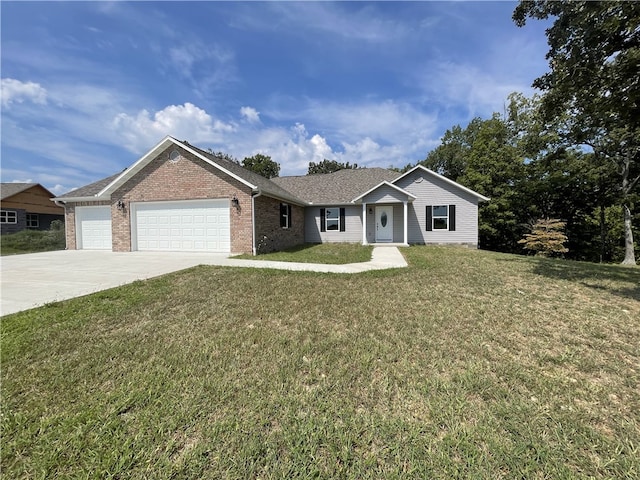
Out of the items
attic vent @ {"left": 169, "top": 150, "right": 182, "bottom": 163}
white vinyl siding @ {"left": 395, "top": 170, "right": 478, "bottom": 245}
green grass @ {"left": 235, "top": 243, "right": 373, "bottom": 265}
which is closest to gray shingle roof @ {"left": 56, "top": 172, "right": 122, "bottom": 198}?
attic vent @ {"left": 169, "top": 150, "right": 182, "bottom": 163}

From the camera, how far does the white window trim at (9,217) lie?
2439 cm

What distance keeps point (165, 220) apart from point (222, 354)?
11.5 m

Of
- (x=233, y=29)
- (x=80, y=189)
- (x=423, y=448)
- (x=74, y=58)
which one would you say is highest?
(x=233, y=29)

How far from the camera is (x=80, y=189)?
15641mm

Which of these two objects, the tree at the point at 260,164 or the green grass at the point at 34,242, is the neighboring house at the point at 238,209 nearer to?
the green grass at the point at 34,242

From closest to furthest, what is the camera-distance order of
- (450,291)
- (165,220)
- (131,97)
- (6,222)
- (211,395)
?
1. (211,395)
2. (450,291)
3. (131,97)
4. (165,220)
5. (6,222)

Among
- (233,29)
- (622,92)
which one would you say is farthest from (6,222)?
(622,92)

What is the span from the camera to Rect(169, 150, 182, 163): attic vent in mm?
12414

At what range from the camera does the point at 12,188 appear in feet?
86.1

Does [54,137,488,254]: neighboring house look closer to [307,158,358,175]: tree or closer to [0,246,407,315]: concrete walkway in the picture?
[0,246,407,315]: concrete walkway

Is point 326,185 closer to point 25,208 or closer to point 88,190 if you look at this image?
point 88,190

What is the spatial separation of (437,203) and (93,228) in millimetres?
19019

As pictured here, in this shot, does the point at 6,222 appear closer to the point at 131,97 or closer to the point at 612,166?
the point at 131,97

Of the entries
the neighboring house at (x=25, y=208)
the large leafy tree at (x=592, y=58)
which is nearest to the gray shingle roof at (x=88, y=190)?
the neighboring house at (x=25, y=208)
